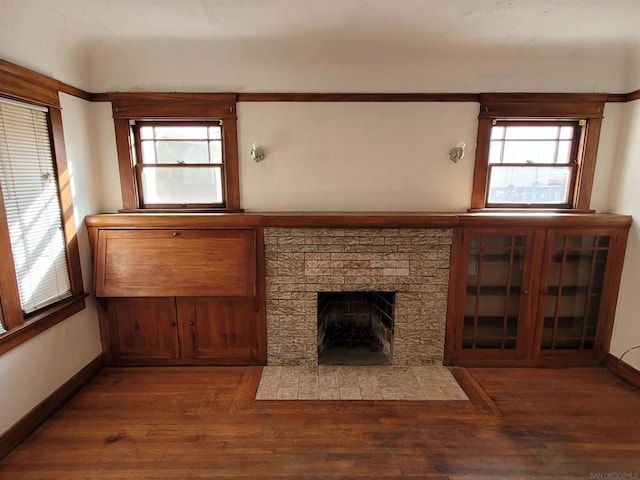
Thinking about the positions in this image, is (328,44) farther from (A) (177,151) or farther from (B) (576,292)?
(B) (576,292)

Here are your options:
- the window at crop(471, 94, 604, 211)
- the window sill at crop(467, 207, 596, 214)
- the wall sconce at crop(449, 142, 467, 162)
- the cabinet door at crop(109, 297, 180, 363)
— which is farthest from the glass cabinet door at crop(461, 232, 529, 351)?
the cabinet door at crop(109, 297, 180, 363)

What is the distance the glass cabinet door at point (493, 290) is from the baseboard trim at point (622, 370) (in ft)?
2.68

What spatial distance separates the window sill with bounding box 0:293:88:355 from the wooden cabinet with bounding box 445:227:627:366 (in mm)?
3034

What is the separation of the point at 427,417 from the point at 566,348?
1.64 meters

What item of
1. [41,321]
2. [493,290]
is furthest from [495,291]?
[41,321]

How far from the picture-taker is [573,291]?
2.88m

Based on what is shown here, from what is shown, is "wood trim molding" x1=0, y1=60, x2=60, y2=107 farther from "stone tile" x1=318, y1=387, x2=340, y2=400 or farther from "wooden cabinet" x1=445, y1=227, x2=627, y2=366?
"wooden cabinet" x1=445, y1=227, x2=627, y2=366

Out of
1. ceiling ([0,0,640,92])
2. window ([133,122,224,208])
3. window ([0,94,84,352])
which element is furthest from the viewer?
window ([133,122,224,208])

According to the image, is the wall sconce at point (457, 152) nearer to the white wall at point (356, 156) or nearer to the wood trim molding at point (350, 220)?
the white wall at point (356, 156)

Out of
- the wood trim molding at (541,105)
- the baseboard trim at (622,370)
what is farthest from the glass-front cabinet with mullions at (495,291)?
the wood trim molding at (541,105)

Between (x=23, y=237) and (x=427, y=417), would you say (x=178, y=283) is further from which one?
(x=427, y=417)

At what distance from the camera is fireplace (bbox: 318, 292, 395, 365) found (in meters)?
2.97

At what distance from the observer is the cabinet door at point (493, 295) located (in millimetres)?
2746

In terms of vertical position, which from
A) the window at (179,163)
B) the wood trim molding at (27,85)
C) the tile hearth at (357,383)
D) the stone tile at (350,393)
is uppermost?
the wood trim molding at (27,85)
